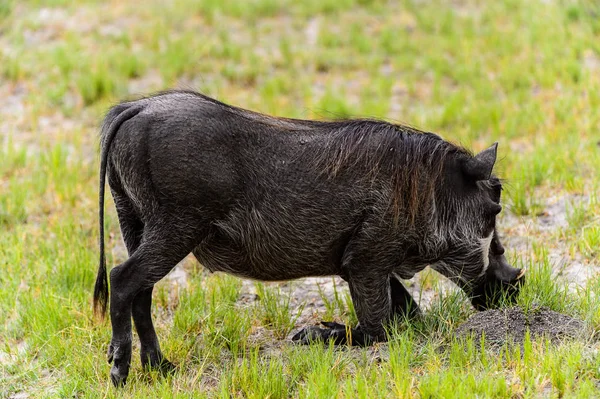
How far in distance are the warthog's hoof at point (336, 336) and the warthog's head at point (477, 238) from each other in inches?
25.4

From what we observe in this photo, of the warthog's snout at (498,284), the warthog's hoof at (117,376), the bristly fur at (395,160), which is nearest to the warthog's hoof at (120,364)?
the warthog's hoof at (117,376)

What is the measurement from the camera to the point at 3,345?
5.13m

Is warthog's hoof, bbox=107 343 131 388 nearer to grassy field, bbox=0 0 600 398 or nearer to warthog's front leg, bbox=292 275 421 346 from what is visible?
grassy field, bbox=0 0 600 398

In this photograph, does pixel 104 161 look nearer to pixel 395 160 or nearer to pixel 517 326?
pixel 395 160

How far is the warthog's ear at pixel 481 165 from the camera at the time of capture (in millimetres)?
4863

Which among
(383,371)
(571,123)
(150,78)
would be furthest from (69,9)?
(383,371)

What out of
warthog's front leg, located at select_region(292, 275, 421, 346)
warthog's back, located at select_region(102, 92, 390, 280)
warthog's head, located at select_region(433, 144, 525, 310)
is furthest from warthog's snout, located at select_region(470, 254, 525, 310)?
warthog's back, located at select_region(102, 92, 390, 280)

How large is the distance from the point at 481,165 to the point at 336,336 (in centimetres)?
124

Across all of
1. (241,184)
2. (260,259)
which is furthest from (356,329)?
(241,184)

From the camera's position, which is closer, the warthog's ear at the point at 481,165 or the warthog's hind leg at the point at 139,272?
the warthog's hind leg at the point at 139,272

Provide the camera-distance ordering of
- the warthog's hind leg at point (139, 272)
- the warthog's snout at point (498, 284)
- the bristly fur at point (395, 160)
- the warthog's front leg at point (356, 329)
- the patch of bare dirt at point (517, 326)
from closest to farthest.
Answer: the warthog's hind leg at point (139, 272) < the patch of bare dirt at point (517, 326) < the bristly fur at point (395, 160) < the warthog's front leg at point (356, 329) < the warthog's snout at point (498, 284)

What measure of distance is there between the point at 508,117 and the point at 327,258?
4.08m

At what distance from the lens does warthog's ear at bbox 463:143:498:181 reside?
4.86 m

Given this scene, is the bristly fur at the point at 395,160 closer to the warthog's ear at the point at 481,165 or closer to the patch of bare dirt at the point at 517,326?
the warthog's ear at the point at 481,165
